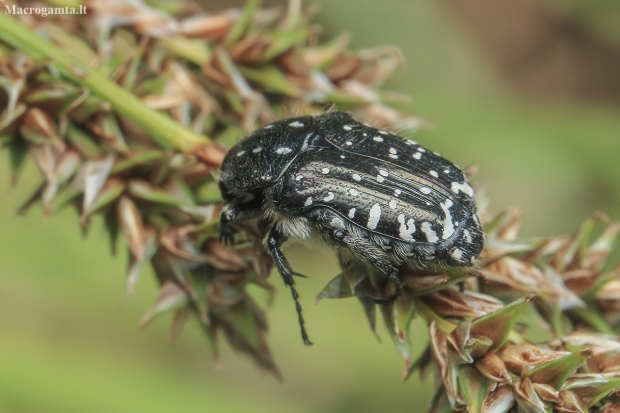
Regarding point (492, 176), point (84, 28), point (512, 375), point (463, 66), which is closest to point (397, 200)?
point (512, 375)

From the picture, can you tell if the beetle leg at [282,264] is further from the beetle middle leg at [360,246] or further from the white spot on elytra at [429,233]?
the white spot on elytra at [429,233]

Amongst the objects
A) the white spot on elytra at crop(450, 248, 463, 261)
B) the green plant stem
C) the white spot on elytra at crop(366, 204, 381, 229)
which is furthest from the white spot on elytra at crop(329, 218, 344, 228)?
the green plant stem

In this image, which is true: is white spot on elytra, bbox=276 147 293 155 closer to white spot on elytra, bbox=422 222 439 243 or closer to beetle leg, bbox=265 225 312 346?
beetle leg, bbox=265 225 312 346

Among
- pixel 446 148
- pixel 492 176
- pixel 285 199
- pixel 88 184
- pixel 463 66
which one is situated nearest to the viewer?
pixel 88 184

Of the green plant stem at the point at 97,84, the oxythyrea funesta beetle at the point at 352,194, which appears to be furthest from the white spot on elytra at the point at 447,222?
the green plant stem at the point at 97,84

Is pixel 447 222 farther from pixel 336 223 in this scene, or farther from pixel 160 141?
pixel 160 141

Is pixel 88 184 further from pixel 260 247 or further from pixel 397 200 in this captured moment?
pixel 397 200
